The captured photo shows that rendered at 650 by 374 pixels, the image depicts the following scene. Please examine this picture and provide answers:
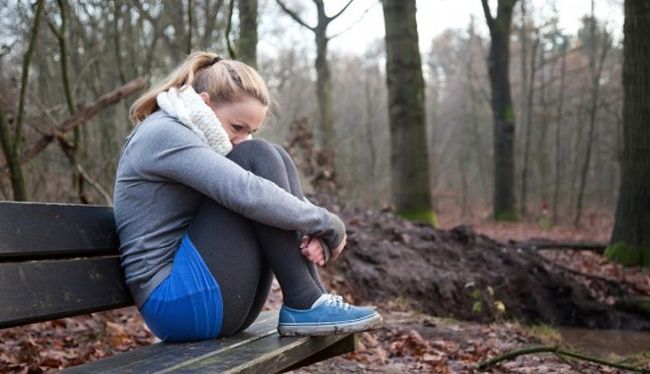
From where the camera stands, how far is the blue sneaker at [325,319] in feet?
9.89

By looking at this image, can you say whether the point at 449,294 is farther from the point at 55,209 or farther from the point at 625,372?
the point at 55,209

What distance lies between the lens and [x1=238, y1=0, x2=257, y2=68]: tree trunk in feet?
36.4

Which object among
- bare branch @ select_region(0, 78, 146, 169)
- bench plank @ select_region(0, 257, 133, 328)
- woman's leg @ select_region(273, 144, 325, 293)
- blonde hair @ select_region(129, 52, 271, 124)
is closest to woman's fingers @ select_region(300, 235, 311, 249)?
woman's leg @ select_region(273, 144, 325, 293)

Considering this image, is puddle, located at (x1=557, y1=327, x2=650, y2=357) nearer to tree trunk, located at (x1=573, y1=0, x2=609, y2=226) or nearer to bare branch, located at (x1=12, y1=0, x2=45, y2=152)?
bare branch, located at (x1=12, y1=0, x2=45, y2=152)

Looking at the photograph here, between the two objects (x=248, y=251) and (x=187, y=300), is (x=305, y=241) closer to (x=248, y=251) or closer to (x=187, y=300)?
(x=248, y=251)

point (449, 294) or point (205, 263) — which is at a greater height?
point (205, 263)

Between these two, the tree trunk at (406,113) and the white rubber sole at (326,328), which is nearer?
the white rubber sole at (326,328)

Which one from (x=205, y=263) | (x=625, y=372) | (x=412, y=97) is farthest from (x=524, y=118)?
(x=205, y=263)

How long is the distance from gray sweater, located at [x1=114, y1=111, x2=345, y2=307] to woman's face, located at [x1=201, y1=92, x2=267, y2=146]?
221 millimetres

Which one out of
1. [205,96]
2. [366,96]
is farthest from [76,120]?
[366,96]

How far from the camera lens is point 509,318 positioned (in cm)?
746

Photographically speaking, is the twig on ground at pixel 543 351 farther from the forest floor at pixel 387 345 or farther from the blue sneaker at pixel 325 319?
the blue sneaker at pixel 325 319

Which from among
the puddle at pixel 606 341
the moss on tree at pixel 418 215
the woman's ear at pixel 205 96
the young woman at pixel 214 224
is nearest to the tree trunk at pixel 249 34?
the moss on tree at pixel 418 215

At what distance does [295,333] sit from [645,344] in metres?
4.43
